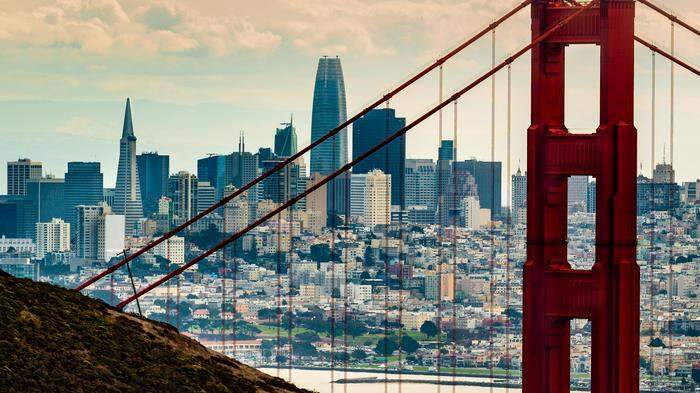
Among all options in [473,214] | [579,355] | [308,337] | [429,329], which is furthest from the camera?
[473,214]

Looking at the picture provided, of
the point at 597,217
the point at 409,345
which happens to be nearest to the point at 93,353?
the point at 597,217

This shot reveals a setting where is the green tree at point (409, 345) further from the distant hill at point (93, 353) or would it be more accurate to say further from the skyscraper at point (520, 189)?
the distant hill at point (93, 353)

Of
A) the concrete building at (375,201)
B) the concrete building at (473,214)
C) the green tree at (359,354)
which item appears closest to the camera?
the green tree at (359,354)

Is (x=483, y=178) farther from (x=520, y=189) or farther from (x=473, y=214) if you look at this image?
(x=520, y=189)

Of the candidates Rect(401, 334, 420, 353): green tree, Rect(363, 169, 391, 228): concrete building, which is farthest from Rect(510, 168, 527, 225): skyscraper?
Rect(363, 169, 391, 228): concrete building

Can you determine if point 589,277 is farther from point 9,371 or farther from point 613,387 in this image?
point 9,371

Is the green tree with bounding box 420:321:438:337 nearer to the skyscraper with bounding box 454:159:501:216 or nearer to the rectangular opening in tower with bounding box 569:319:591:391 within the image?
the skyscraper with bounding box 454:159:501:216

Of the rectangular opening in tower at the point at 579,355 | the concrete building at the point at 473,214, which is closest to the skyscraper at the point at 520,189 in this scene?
the rectangular opening in tower at the point at 579,355
